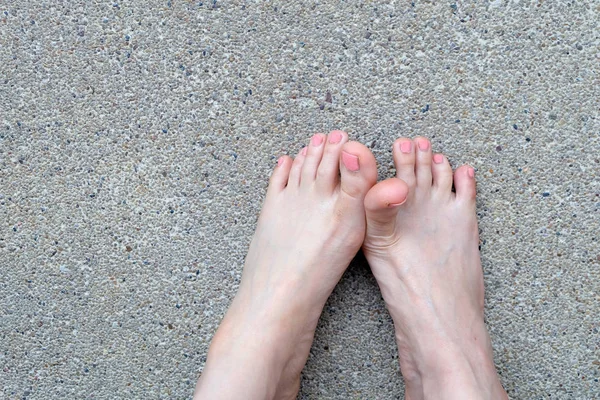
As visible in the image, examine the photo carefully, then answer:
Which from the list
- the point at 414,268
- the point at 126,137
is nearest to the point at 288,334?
the point at 414,268

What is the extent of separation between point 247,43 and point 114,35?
0.31m

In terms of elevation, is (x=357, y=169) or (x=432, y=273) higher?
(x=357, y=169)

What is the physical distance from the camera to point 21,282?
3.74 ft

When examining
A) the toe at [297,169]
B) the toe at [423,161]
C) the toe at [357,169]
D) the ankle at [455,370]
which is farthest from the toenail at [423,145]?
the ankle at [455,370]

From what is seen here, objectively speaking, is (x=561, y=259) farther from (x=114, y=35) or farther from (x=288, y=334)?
(x=114, y=35)

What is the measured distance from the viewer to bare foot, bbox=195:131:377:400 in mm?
976

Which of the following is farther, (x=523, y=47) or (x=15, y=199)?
(x=15, y=199)

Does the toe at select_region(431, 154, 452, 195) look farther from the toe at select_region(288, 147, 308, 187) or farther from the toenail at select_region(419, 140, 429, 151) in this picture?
the toe at select_region(288, 147, 308, 187)

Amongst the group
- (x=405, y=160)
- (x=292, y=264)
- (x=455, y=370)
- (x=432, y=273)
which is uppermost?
(x=405, y=160)

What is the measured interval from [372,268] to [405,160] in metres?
0.25

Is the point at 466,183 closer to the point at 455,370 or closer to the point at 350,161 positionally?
the point at 350,161

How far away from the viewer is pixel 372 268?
3.45 feet

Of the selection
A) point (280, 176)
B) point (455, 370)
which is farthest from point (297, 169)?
point (455, 370)

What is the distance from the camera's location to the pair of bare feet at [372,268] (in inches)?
39.3
